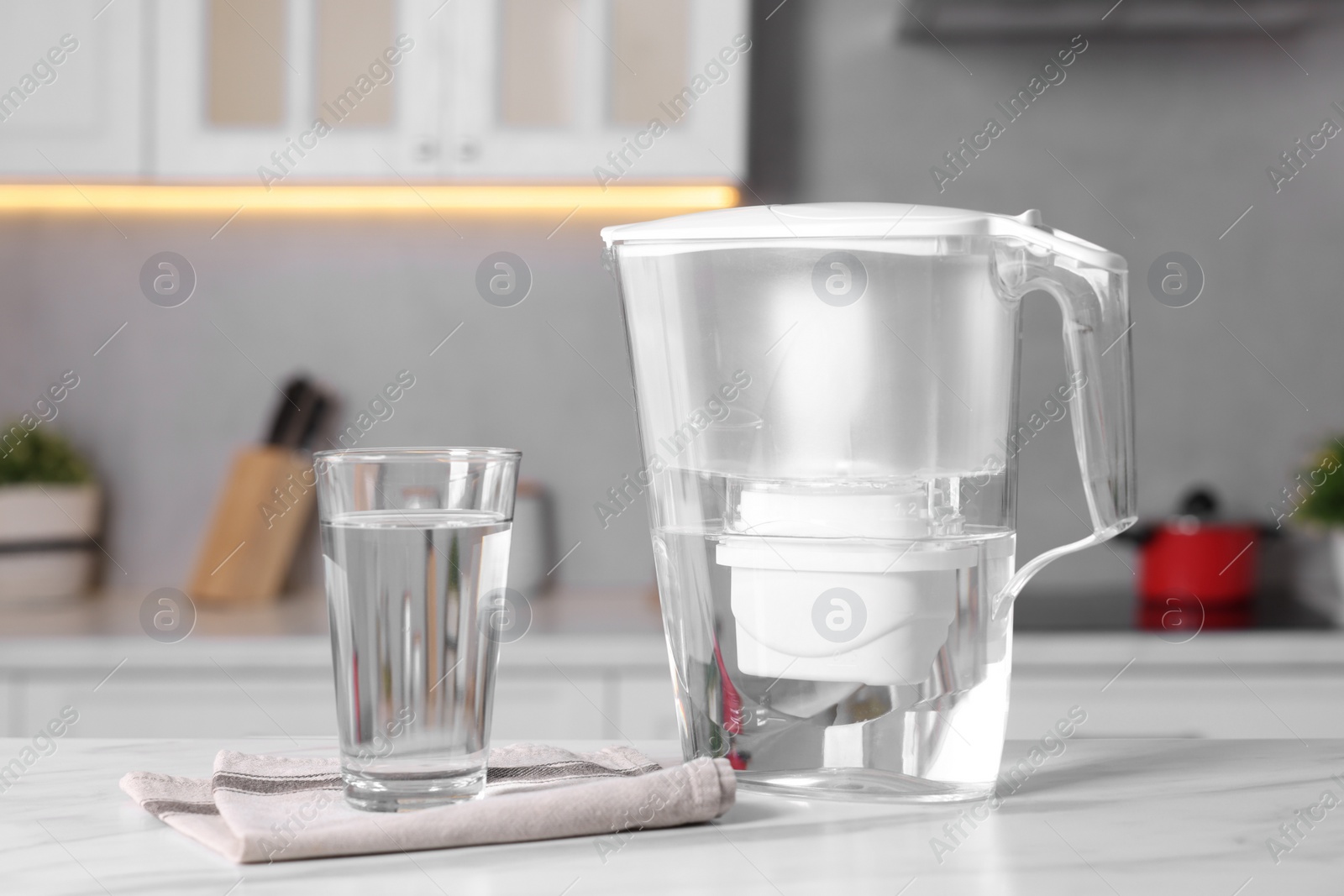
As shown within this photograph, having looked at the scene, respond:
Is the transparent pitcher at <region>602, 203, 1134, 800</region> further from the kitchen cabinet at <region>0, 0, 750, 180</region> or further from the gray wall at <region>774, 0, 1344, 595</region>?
the gray wall at <region>774, 0, 1344, 595</region>

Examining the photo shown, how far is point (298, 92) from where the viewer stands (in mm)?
1737

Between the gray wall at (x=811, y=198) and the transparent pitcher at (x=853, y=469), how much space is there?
1439mm

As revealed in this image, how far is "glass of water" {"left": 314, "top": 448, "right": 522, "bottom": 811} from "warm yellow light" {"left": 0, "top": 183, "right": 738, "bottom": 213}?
1315mm

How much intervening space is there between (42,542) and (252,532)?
0.94 feet

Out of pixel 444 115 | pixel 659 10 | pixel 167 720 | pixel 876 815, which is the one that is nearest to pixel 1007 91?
pixel 659 10

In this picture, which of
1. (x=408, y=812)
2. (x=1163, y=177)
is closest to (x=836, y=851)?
(x=408, y=812)

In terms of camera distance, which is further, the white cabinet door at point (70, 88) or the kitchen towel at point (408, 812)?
the white cabinet door at point (70, 88)

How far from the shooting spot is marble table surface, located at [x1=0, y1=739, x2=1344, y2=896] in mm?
427

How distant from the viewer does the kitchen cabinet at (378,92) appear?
1.73 meters

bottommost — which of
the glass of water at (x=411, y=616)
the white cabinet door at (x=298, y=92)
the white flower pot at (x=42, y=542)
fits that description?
the white flower pot at (x=42, y=542)

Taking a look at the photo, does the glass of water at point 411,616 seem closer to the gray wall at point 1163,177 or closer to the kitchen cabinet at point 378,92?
the kitchen cabinet at point 378,92

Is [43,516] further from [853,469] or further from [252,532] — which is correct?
[853,469]

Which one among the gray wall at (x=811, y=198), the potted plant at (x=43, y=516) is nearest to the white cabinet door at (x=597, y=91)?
the gray wall at (x=811, y=198)

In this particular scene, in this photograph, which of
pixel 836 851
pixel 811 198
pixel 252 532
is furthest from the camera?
pixel 811 198
